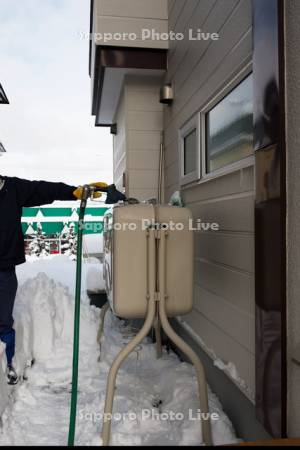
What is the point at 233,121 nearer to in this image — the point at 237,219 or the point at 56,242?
the point at 237,219

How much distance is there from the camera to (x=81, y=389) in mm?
3229

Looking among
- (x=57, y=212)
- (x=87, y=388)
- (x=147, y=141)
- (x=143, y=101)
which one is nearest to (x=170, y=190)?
(x=147, y=141)

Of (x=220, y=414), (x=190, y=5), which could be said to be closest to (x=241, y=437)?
(x=220, y=414)

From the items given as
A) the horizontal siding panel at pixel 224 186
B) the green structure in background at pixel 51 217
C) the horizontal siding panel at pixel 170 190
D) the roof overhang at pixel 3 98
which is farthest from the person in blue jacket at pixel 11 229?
the roof overhang at pixel 3 98

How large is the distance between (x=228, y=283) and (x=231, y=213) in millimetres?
504

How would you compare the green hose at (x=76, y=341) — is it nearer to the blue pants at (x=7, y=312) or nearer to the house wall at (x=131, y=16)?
the blue pants at (x=7, y=312)

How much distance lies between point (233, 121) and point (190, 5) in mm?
1749

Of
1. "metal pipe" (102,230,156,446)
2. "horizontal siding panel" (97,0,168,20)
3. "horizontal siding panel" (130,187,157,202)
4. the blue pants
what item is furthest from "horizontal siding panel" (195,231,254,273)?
"horizontal siding panel" (97,0,168,20)

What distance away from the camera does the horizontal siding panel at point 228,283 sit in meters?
2.28

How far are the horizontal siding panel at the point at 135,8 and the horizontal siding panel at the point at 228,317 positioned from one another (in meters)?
3.61

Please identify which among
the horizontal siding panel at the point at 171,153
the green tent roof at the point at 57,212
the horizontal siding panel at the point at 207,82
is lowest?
the green tent roof at the point at 57,212

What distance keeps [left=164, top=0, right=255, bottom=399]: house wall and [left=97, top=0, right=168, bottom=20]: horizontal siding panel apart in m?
0.80

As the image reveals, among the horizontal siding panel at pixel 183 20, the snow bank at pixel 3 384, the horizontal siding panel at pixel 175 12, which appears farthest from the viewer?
the horizontal siding panel at pixel 175 12

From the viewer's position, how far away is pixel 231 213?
8.45ft
